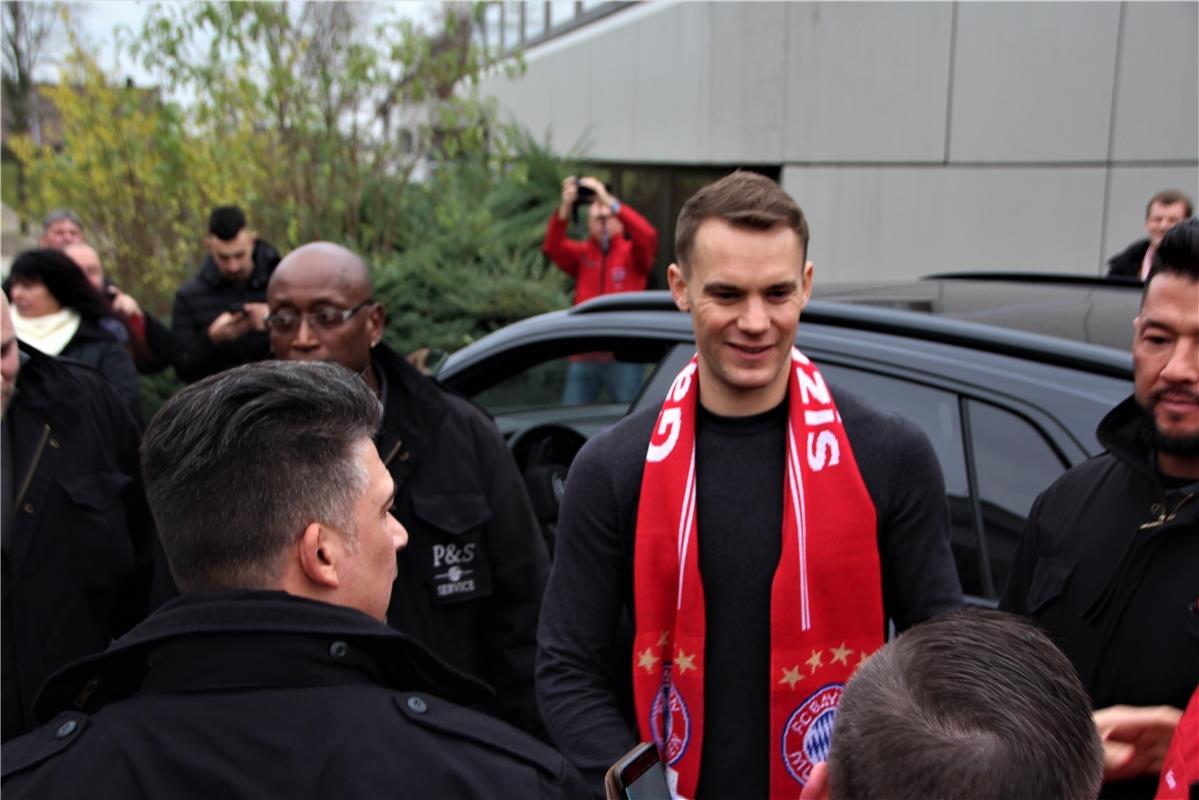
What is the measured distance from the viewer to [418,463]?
2.76 metres

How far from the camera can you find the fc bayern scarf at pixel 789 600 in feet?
6.78

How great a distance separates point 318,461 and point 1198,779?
1254 mm

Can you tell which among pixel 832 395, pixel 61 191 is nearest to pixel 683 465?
pixel 832 395

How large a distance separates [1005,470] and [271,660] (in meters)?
1.77

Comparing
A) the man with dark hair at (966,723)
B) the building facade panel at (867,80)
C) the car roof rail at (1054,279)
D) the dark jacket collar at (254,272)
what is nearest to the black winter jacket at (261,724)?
the man with dark hair at (966,723)

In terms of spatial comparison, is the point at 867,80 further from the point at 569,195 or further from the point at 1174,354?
the point at 1174,354

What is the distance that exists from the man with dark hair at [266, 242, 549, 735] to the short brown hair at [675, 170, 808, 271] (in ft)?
2.75

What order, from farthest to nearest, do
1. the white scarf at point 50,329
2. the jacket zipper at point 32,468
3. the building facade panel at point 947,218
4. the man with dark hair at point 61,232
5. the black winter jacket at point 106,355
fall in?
the building facade panel at point 947,218 → the man with dark hair at point 61,232 → the black winter jacket at point 106,355 → the white scarf at point 50,329 → the jacket zipper at point 32,468

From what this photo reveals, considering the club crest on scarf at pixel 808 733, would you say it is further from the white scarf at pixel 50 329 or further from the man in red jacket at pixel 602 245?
the man in red jacket at pixel 602 245

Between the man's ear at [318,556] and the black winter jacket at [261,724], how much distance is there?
7 centimetres

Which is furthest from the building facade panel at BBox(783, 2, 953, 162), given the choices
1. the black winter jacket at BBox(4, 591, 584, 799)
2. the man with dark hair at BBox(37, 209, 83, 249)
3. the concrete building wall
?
the black winter jacket at BBox(4, 591, 584, 799)

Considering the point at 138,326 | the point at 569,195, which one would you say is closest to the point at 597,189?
the point at 569,195

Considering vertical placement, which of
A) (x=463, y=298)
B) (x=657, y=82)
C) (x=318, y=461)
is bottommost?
(x=463, y=298)

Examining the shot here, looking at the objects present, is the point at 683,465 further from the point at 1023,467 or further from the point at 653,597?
the point at 1023,467
